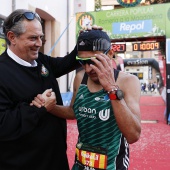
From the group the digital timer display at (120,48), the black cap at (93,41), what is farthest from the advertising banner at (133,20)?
the black cap at (93,41)

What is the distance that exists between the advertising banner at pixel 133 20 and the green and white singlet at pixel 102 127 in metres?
6.47

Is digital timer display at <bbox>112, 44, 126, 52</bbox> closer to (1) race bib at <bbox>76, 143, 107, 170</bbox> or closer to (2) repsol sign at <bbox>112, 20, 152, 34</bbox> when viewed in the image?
(2) repsol sign at <bbox>112, 20, 152, 34</bbox>

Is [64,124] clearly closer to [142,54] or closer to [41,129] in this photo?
[41,129]

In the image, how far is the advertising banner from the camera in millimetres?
7957

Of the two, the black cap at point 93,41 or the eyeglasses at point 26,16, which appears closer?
the black cap at point 93,41

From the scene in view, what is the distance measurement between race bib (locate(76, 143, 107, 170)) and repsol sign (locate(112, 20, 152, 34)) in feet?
22.9

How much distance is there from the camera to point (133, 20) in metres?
8.27

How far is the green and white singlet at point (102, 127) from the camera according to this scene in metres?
1.61

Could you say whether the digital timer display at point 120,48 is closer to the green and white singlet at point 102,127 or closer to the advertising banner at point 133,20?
the advertising banner at point 133,20

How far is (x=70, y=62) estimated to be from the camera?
211 cm

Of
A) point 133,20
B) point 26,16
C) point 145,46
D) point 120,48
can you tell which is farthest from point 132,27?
point 26,16

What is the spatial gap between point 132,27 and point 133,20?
207mm

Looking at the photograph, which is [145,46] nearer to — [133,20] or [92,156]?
[133,20]

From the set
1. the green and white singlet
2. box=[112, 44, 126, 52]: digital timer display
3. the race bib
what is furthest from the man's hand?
box=[112, 44, 126, 52]: digital timer display
